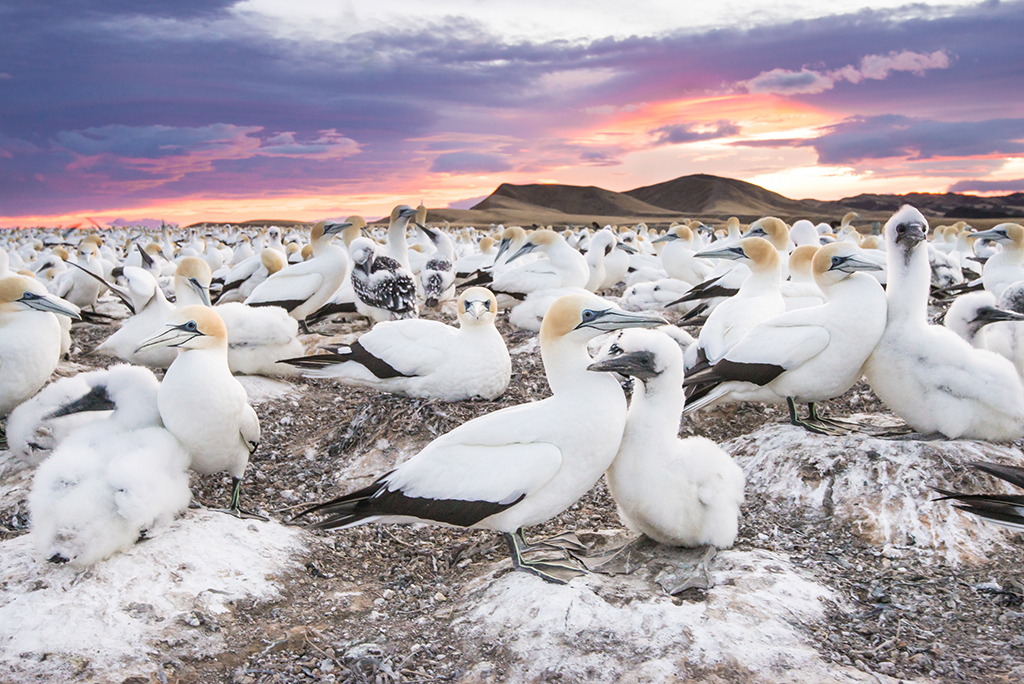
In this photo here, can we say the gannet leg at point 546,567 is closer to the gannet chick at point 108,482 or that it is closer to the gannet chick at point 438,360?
the gannet chick at point 108,482

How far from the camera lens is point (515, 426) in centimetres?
331

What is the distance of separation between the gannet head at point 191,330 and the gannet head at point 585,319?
1.99m

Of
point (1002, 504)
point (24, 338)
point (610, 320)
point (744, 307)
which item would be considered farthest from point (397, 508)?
point (24, 338)

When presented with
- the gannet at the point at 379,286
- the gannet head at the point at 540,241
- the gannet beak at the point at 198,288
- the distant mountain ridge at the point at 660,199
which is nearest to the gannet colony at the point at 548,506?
the gannet beak at the point at 198,288

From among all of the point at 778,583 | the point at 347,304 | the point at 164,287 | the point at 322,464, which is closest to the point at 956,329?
the point at 778,583

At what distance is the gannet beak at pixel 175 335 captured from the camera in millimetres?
4090

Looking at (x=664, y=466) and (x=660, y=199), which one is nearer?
(x=664, y=466)

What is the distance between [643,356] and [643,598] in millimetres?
1000

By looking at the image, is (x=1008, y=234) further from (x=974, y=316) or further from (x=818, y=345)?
(x=818, y=345)

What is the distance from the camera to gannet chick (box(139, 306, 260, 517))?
3965 mm

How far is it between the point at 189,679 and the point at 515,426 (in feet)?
5.15

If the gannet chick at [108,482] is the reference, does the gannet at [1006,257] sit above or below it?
above

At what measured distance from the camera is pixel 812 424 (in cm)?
460

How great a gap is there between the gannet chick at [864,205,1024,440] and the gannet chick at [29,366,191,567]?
3862mm
